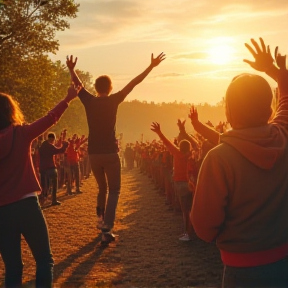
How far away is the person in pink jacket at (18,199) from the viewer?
4.18 meters

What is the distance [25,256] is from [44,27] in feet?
76.9

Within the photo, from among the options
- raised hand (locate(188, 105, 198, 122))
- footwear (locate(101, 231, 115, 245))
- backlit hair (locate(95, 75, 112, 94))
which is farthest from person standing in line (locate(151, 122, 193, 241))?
raised hand (locate(188, 105, 198, 122))

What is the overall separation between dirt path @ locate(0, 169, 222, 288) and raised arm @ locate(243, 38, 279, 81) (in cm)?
336

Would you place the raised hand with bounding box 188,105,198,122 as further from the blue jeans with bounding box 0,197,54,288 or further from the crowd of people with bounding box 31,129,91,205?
the crowd of people with bounding box 31,129,91,205

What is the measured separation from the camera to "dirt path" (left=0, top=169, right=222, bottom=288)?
6402 millimetres

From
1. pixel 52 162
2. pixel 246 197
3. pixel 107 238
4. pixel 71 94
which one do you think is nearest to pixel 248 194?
pixel 246 197

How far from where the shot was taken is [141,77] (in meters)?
7.14

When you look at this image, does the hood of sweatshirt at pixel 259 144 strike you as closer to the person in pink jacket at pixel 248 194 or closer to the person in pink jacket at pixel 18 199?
the person in pink jacket at pixel 248 194

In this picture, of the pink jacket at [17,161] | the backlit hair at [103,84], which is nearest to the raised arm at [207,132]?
the pink jacket at [17,161]

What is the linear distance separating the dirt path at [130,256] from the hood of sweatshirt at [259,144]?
11.9ft

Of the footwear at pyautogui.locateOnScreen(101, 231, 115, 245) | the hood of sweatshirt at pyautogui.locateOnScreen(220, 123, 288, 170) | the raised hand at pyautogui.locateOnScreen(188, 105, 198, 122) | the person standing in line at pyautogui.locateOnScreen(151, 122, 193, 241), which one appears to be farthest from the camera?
the person standing in line at pyautogui.locateOnScreen(151, 122, 193, 241)

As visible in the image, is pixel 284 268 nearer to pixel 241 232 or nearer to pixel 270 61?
pixel 241 232

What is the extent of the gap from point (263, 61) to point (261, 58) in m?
0.02

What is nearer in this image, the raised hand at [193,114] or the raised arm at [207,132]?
the raised arm at [207,132]
